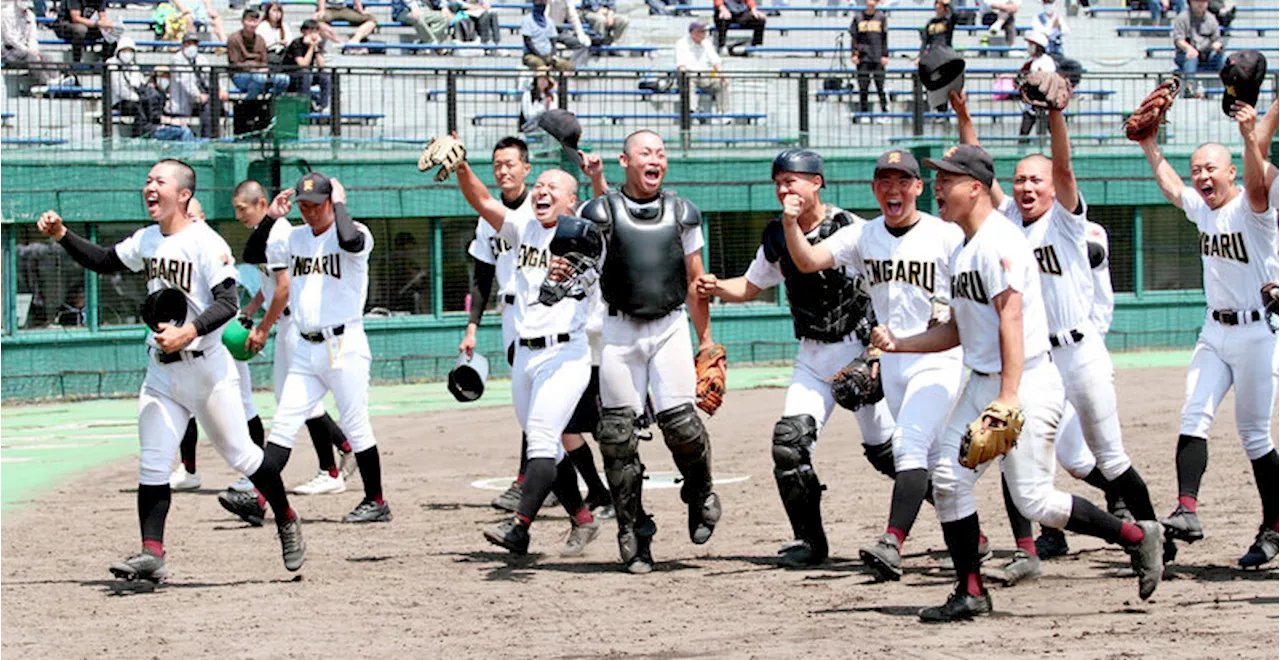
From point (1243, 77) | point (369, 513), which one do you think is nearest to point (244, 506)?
point (369, 513)

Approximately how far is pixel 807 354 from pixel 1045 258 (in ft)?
4.44

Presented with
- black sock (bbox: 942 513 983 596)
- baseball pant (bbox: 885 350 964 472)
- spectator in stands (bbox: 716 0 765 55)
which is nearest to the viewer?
black sock (bbox: 942 513 983 596)

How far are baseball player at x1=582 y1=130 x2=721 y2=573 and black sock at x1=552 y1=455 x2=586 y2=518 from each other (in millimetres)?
717

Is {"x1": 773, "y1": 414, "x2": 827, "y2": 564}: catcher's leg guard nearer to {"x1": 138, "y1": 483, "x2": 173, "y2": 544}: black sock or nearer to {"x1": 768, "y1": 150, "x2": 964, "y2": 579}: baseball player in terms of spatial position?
{"x1": 768, "y1": 150, "x2": 964, "y2": 579}: baseball player

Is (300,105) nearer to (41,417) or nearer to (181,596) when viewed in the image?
(41,417)

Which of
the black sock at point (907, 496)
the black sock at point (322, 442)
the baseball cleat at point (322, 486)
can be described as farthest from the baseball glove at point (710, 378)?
the baseball cleat at point (322, 486)

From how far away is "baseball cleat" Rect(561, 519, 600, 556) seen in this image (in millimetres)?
10516

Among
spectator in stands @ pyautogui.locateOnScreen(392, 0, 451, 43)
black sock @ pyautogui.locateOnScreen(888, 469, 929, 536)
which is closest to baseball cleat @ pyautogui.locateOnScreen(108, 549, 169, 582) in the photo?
black sock @ pyautogui.locateOnScreen(888, 469, 929, 536)

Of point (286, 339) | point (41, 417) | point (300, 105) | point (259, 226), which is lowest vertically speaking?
point (41, 417)

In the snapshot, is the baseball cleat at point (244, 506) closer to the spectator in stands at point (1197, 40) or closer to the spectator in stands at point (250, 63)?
the spectator in stands at point (250, 63)

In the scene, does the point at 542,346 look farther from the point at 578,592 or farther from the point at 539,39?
the point at 539,39

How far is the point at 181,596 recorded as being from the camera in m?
9.23

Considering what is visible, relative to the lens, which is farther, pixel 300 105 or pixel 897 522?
pixel 300 105

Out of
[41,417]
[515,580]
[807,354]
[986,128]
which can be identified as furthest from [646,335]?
[986,128]
